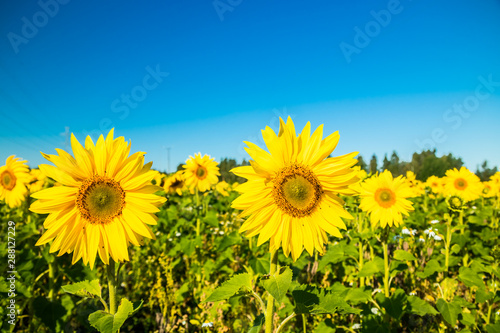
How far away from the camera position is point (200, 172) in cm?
548

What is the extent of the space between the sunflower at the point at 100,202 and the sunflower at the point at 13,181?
2560 mm

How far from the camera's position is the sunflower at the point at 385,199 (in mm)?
3533

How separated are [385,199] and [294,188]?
2.25m

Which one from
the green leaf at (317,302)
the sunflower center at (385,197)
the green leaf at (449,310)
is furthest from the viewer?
the sunflower center at (385,197)

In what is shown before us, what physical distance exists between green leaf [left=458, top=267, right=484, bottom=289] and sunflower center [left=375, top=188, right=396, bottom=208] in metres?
1.01


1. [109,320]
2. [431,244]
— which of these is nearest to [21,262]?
[109,320]

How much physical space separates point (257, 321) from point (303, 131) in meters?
1.37

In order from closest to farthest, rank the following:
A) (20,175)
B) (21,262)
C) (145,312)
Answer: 1. (21,262)
2. (20,175)
3. (145,312)

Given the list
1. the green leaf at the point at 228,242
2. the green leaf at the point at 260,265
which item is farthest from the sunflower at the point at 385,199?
the green leaf at the point at 228,242

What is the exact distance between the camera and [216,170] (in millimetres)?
5445

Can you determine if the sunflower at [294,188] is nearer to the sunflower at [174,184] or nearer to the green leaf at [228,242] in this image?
the green leaf at [228,242]

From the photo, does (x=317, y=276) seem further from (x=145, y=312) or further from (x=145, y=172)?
(x=145, y=172)

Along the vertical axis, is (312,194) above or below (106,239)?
above

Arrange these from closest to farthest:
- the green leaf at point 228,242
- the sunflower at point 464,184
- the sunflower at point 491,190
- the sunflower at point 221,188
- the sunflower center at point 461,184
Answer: the green leaf at point 228,242 < the sunflower at point 221,188 < the sunflower at point 464,184 < the sunflower center at point 461,184 < the sunflower at point 491,190
